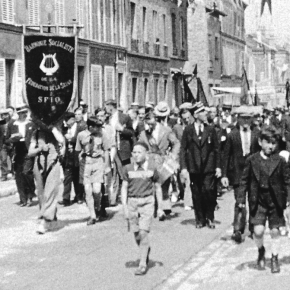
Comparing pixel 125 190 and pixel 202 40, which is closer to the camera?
pixel 125 190

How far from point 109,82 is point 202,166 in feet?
69.0

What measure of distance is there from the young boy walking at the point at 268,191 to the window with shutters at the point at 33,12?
56.4 ft

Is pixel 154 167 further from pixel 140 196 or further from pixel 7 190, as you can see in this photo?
pixel 7 190

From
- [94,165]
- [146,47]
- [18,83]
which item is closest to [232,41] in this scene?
[146,47]

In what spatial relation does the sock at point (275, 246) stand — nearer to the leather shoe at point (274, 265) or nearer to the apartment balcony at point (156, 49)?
the leather shoe at point (274, 265)

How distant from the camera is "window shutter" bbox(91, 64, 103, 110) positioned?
105ft

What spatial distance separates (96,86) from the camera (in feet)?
107

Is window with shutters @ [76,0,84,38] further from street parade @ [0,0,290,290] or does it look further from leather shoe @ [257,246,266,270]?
leather shoe @ [257,246,266,270]

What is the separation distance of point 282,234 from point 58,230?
14.5 feet

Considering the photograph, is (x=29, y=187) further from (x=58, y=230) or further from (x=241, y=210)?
(x=241, y=210)

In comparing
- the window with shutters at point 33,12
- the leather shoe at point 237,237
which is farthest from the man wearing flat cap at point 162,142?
the window with shutters at point 33,12

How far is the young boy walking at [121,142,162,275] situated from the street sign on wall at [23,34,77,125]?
16.1 feet

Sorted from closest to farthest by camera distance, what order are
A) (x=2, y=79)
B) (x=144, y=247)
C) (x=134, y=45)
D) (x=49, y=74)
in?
(x=144, y=247) → (x=49, y=74) → (x=2, y=79) → (x=134, y=45)

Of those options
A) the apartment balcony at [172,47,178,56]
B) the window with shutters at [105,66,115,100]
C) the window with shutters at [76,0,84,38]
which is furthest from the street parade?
the apartment balcony at [172,47,178,56]
